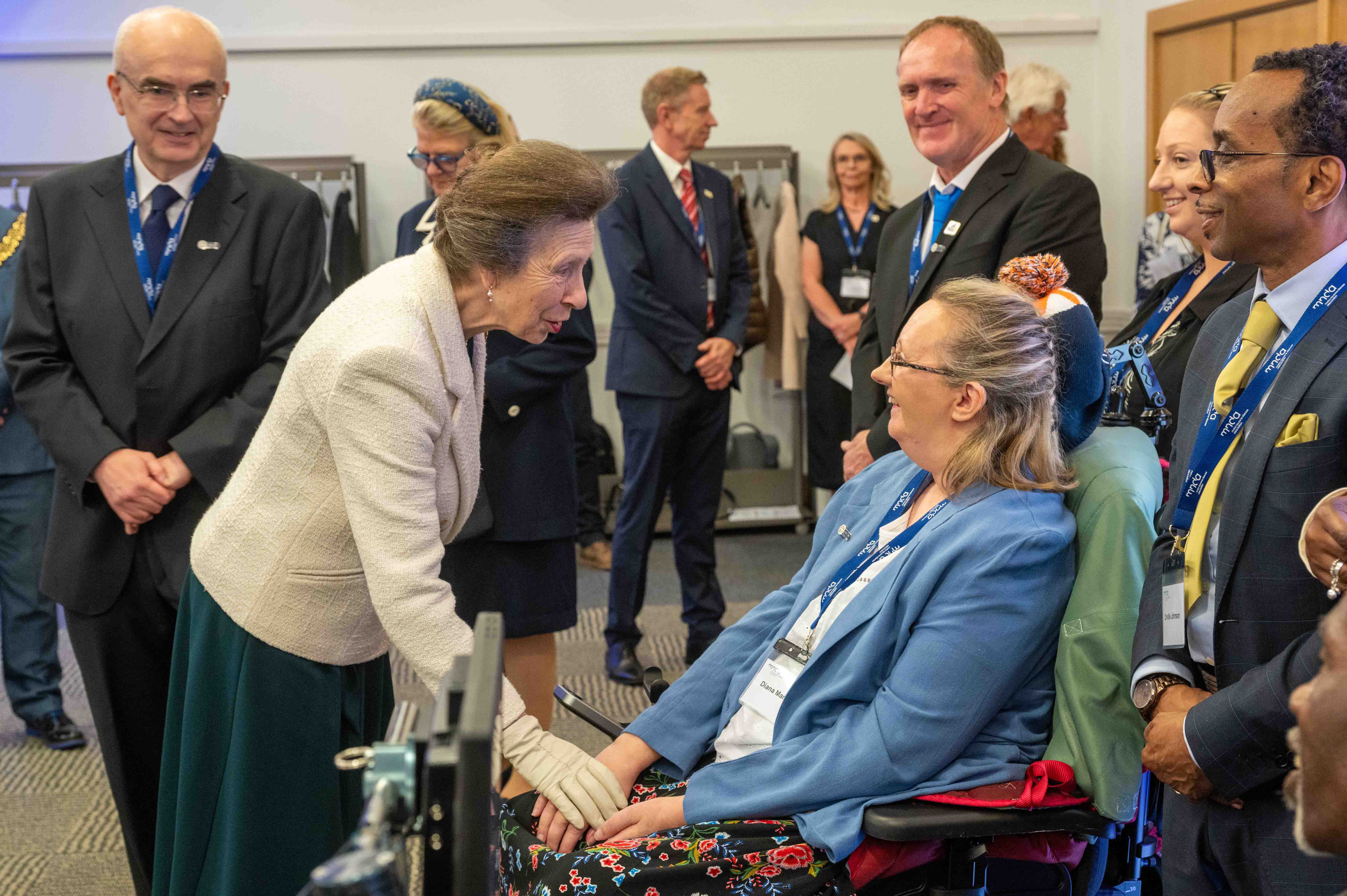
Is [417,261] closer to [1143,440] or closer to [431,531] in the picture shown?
[431,531]

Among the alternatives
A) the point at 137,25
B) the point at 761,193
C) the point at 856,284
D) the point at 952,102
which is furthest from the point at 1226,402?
the point at 761,193

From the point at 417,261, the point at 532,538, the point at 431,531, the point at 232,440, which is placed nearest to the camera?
the point at 431,531

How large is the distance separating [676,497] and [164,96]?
94.2 inches

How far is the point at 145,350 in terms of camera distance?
2.18 meters

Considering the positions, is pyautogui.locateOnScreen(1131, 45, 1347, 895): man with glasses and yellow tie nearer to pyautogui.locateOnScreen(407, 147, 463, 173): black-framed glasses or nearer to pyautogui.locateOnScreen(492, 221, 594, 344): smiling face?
pyautogui.locateOnScreen(492, 221, 594, 344): smiling face

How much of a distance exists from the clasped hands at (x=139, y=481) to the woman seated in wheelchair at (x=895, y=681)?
90cm

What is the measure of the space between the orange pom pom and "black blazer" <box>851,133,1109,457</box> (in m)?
0.53

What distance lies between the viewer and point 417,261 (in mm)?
1642

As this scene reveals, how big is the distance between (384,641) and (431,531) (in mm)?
359

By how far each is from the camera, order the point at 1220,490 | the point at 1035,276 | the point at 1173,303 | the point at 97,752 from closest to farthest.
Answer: the point at 1220,490
the point at 1035,276
the point at 1173,303
the point at 97,752

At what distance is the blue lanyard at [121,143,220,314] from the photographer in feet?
7.32

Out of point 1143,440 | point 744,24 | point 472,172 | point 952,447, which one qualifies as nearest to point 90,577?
point 472,172

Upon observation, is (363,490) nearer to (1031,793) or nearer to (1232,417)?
(1031,793)

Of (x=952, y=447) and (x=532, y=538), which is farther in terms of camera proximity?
(x=532, y=538)
